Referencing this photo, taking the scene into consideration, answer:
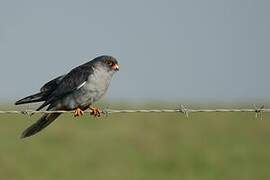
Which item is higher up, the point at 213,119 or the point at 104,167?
the point at 213,119

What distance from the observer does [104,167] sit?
22.9 meters

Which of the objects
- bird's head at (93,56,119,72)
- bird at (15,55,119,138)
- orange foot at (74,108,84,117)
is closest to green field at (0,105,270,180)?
bird's head at (93,56,119,72)

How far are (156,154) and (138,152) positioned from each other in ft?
1.43

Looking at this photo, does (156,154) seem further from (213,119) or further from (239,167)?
(213,119)

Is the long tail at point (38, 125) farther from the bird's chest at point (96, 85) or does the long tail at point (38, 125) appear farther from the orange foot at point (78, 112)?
the bird's chest at point (96, 85)

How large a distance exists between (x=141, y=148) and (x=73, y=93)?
12538 millimetres

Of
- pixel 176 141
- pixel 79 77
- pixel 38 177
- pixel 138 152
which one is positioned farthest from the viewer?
pixel 176 141

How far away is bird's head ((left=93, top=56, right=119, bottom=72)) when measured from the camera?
13023mm

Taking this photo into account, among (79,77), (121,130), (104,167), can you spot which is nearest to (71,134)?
(121,130)

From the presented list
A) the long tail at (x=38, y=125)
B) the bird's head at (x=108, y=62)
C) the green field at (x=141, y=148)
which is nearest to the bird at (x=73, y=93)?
the long tail at (x=38, y=125)

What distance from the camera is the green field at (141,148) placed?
22.6 metres

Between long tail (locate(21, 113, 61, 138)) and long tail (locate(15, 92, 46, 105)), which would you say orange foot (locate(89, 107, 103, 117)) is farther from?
long tail (locate(15, 92, 46, 105))

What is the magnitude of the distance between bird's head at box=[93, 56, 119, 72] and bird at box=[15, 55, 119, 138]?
103mm

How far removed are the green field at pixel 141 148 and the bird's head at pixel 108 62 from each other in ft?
27.0
